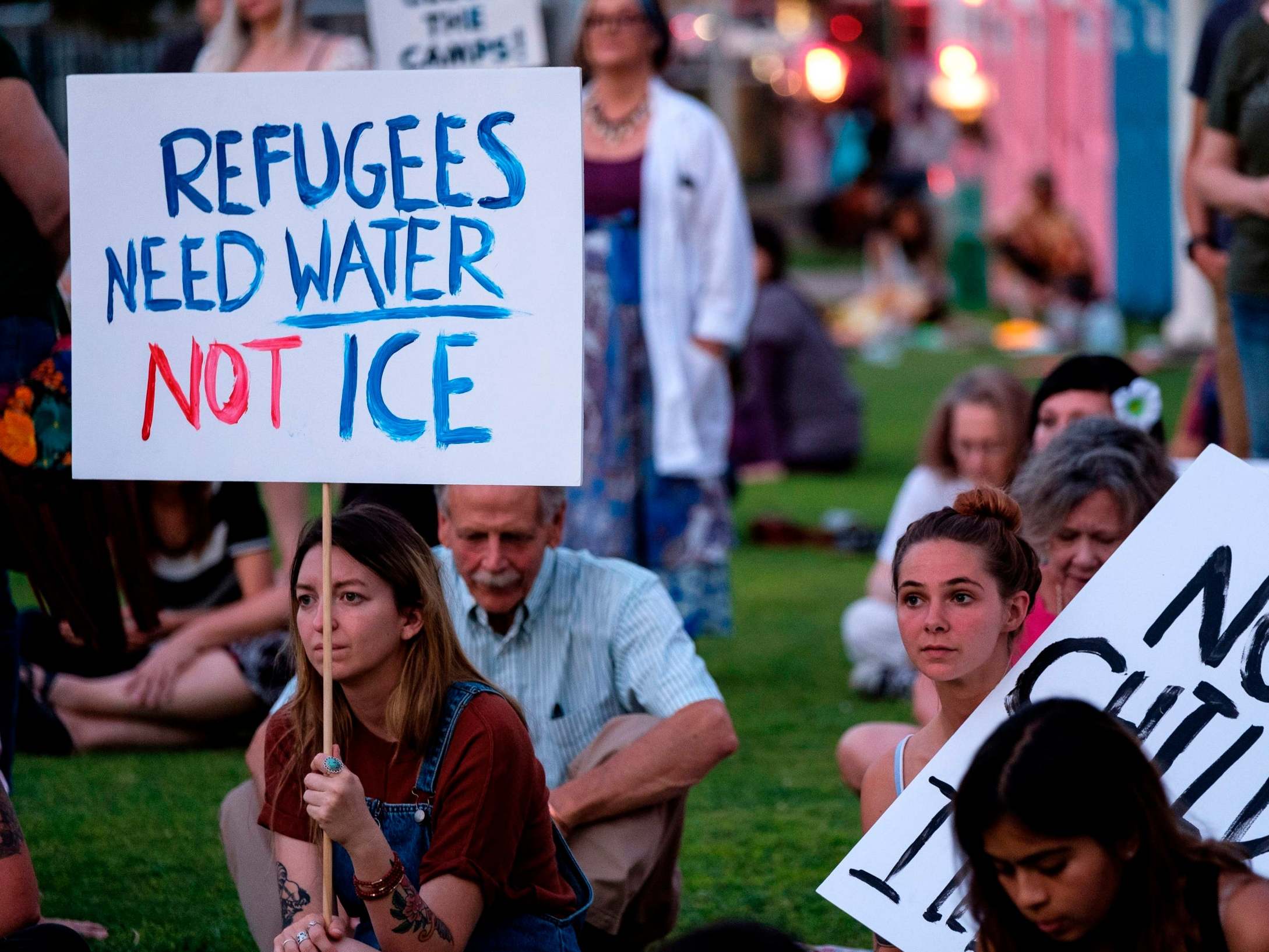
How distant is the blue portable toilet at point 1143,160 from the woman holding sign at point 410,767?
1568cm

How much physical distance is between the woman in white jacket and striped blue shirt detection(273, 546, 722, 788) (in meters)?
2.42

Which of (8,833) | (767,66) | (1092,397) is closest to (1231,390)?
(1092,397)

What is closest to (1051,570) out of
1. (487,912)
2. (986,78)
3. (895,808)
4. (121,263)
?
(895,808)

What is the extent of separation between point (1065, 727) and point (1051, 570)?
154 cm

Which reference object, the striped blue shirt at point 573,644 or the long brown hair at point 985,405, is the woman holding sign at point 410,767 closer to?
the striped blue shirt at point 573,644

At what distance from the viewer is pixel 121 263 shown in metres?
3.13

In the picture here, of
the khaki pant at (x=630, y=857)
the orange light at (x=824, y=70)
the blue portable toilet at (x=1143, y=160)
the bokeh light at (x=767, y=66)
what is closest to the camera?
the khaki pant at (x=630, y=857)

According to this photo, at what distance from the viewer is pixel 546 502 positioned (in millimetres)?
3809

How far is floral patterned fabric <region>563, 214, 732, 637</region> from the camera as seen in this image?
246 inches

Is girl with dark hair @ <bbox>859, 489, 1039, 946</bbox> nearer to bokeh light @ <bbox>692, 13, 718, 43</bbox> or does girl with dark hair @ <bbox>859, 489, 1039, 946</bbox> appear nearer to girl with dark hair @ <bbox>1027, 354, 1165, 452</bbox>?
girl with dark hair @ <bbox>1027, 354, 1165, 452</bbox>

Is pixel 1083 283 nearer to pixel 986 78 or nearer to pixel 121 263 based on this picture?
pixel 986 78

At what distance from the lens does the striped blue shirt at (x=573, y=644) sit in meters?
3.75

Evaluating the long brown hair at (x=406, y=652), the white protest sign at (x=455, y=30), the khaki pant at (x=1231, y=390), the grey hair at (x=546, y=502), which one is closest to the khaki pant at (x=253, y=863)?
the long brown hair at (x=406, y=652)

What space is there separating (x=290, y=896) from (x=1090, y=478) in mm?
1757
